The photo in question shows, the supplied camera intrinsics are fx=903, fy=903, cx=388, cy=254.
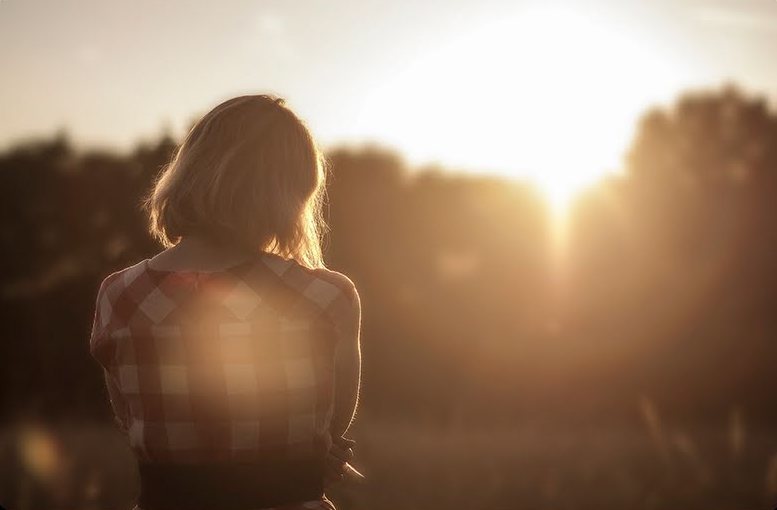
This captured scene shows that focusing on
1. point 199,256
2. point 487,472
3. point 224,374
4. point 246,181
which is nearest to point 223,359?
point 224,374

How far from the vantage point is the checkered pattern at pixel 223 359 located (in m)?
2.01

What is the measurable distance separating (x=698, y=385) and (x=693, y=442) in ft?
8.22

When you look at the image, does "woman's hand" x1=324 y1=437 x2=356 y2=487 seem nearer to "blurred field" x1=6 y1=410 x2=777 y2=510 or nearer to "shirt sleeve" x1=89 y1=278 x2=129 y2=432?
"shirt sleeve" x1=89 y1=278 x2=129 y2=432

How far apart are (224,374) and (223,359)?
0.03 m

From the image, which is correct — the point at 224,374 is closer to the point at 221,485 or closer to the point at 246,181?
the point at 221,485

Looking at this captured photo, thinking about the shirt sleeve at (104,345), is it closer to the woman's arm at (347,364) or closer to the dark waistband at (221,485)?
the dark waistband at (221,485)

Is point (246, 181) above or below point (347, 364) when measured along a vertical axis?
above

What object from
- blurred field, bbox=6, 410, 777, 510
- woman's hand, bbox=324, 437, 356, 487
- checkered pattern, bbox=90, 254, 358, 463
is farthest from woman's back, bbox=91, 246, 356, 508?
blurred field, bbox=6, 410, 777, 510

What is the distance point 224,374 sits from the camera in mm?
2014

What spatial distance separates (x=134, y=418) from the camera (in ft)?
6.88

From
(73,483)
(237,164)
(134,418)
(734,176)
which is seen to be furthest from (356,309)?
(734,176)

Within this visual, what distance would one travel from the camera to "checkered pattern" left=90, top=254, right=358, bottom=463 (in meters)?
2.01

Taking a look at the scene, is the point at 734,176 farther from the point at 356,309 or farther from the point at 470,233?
the point at 356,309

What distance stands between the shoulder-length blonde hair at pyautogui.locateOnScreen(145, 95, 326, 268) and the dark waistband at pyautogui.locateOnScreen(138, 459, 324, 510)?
496 millimetres
